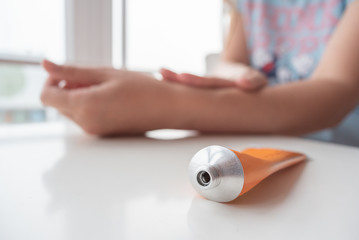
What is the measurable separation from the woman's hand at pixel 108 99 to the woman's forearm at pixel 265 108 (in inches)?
1.5

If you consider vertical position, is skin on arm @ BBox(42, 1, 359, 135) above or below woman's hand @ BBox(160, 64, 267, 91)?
below

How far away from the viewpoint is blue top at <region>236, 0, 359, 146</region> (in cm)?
66

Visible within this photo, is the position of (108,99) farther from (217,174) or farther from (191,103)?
(217,174)

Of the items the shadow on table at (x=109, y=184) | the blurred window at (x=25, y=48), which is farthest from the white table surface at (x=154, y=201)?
the blurred window at (x=25, y=48)

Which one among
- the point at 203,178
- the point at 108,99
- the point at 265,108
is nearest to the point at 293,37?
the point at 265,108

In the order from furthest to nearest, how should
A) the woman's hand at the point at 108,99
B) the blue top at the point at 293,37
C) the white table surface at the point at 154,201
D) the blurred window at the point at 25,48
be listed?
the blurred window at the point at 25,48, the blue top at the point at 293,37, the woman's hand at the point at 108,99, the white table surface at the point at 154,201

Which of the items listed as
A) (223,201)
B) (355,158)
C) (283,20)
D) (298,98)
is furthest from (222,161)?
(283,20)

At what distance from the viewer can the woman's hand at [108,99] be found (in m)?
0.36

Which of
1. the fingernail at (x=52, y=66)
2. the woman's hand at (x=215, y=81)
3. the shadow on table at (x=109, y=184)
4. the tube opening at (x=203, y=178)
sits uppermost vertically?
the fingernail at (x=52, y=66)

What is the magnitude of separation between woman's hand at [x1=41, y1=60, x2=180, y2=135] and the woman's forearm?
4 centimetres

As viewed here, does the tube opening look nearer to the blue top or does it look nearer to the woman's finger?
the woman's finger

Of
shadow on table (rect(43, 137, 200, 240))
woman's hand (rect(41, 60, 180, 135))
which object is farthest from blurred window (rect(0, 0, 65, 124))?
shadow on table (rect(43, 137, 200, 240))

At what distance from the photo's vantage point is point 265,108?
0.42 metres

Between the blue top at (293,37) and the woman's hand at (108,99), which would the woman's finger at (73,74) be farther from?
the blue top at (293,37)
